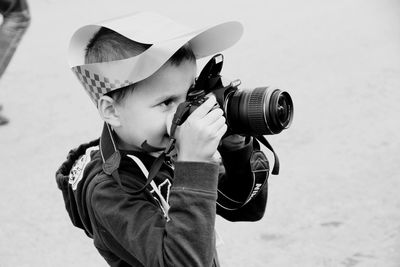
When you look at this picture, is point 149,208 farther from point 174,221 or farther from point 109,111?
point 109,111

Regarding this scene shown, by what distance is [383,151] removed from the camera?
12.3 feet

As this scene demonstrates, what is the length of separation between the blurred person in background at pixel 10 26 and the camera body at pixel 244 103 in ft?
9.06

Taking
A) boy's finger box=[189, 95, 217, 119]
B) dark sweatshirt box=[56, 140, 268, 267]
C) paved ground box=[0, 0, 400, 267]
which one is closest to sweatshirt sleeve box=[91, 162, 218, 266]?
dark sweatshirt box=[56, 140, 268, 267]

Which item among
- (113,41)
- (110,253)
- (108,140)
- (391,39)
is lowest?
(391,39)

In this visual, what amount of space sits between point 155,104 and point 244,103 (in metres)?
0.22

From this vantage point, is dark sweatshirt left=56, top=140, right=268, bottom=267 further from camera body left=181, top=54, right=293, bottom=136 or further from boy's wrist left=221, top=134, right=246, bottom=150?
camera body left=181, top=54, right=293, bottom=136

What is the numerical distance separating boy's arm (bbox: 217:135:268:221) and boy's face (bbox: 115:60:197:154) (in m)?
0.23

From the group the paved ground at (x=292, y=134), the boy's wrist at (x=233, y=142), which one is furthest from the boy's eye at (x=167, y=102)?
the paved ground at (x=292, y=134)

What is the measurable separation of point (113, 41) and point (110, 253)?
21.0 inches

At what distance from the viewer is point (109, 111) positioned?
162 centimetres

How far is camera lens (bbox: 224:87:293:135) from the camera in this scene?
1603 mm

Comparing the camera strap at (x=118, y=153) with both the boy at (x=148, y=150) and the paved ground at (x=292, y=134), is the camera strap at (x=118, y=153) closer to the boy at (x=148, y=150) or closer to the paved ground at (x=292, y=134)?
the boy at (x=148, y=150)

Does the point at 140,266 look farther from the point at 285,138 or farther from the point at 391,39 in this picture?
the point at 391,39

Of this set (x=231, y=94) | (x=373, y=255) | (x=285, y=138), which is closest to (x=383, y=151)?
(x=285, y=138)
